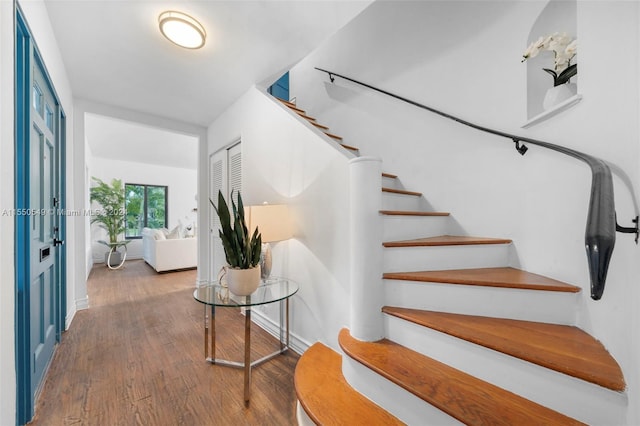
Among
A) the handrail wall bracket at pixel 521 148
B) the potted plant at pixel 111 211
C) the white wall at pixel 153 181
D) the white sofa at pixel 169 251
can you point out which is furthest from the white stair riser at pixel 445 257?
the white wall at pixel 153 181

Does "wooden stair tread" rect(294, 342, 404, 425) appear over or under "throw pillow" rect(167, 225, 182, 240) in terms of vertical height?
under

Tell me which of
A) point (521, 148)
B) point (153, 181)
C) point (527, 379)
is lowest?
point (527, 379)

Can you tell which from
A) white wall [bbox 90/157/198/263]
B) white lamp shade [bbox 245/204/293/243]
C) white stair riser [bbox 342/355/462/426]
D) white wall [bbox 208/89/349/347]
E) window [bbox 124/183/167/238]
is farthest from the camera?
window [bbox 124/183/167/238]

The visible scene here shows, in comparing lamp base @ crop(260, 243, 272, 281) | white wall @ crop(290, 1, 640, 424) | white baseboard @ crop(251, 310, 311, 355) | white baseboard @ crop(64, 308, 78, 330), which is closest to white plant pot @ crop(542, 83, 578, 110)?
white wall @ crop(290, 1, 640, 424)

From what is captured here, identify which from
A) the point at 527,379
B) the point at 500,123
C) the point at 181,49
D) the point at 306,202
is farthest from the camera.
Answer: the point at 181,49

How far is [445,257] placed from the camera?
5.16 ft

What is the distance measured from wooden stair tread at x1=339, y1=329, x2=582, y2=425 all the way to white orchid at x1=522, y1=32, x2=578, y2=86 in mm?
1685

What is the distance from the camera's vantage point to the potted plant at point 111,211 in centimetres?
564

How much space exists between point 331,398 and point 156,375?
1313mm

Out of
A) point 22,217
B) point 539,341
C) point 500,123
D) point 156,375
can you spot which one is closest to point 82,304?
point 156,375

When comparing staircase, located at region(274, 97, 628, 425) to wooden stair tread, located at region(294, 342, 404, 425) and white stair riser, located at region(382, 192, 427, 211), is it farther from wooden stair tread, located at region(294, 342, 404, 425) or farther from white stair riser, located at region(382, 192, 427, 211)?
white stair riser, located at region(382, 192, 427, 211)

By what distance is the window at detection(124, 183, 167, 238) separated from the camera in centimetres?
668

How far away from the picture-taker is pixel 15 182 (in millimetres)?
1247

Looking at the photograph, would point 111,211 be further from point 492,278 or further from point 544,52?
point 544,52
